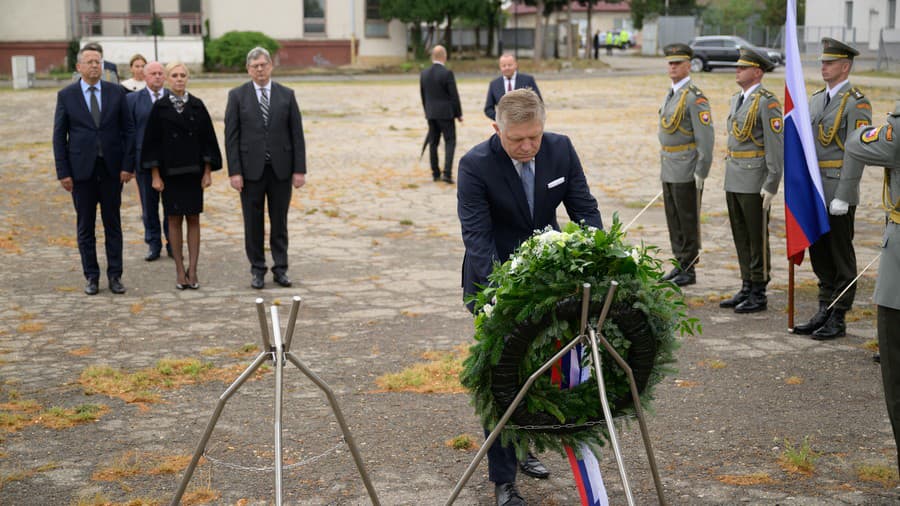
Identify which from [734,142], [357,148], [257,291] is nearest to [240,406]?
[257,291]

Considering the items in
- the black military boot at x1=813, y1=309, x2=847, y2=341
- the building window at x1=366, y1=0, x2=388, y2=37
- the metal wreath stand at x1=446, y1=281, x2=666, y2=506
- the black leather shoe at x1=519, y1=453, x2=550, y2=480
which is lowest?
the black leather shoe at x1=519, y1=453, x2=550, y2=480

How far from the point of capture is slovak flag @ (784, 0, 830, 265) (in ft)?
23.7

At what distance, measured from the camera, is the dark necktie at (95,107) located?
9.30 m

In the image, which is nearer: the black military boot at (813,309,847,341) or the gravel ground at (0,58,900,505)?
the gravel ground at (0,58,900,505)

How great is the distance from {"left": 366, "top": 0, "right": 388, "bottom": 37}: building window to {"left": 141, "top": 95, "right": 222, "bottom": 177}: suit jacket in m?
45.5

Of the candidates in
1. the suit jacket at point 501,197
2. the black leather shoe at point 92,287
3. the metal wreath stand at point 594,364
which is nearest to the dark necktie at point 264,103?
the black leather shoe at point 92,287

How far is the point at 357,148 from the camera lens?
20.3 m

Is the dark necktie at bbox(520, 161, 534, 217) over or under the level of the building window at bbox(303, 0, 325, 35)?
under

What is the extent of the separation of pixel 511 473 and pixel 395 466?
795 mm

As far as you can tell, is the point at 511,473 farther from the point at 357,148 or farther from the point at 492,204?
the point at 357,148

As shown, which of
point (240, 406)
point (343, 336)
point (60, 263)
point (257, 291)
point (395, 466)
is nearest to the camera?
point (395, 466)

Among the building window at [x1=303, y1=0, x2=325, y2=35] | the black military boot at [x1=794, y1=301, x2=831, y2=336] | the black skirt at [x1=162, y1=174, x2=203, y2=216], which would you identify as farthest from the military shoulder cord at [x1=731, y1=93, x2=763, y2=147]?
the building window at [x1=303, y1=0, x2=325, y2=35]

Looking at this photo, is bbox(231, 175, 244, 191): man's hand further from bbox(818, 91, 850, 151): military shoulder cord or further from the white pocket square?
the white pocket square

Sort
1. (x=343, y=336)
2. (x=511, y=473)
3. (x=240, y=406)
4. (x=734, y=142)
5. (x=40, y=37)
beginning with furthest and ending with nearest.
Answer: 1. (x=40, y=37)
2. (x=734, y=142)
3. (x=343, y=336)
4. (x=240, y=406)
5. (x=511, y=473)
